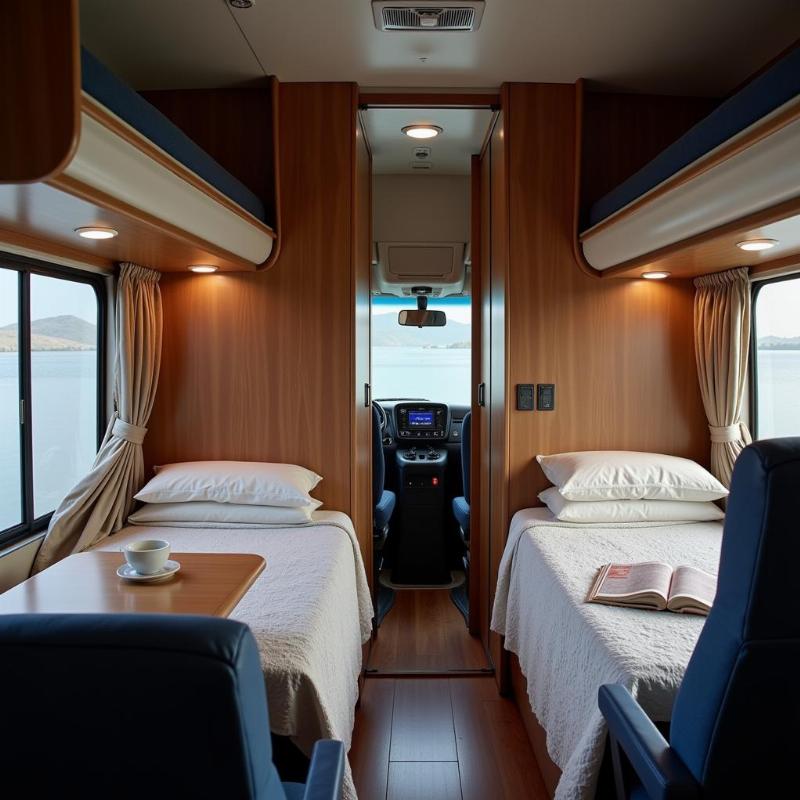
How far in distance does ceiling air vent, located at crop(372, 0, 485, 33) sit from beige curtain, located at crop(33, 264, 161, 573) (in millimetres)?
1419

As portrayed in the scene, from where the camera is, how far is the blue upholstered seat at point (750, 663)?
1.06 metres

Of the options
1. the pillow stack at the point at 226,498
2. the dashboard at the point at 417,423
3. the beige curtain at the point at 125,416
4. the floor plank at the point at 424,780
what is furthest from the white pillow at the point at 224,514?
the dashboard at the point at 417,423

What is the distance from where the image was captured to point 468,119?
334cm

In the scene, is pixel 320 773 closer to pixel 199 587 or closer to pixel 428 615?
pixel 199 587

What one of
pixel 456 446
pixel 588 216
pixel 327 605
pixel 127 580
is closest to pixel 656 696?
pixel 327 605

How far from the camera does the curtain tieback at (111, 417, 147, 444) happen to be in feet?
9.71

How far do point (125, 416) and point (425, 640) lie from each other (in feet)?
6.36

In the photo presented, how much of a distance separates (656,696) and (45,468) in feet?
7.62

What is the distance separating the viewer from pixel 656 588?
1976mm

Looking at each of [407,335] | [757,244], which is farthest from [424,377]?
[757,244]

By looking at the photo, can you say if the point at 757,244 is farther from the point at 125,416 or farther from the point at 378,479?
the point at 125,416

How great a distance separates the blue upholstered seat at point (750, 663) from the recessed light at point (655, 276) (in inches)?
80.4

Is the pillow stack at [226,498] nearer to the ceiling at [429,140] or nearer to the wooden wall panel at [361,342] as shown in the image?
the wooden wall panel at [361,342]

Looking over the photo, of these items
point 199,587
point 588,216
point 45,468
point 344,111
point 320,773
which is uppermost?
point 344,111
